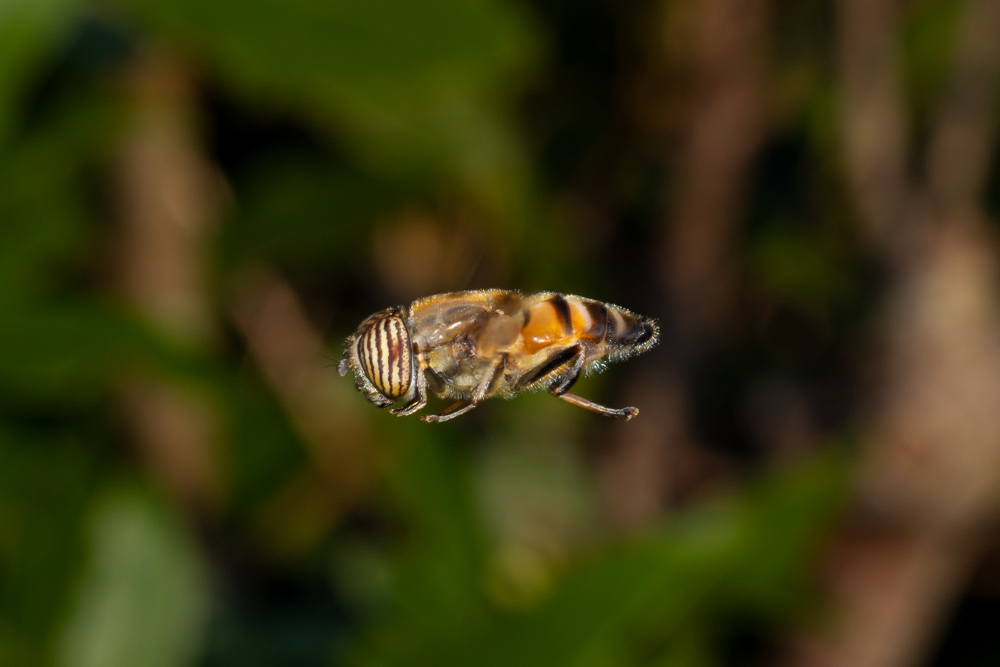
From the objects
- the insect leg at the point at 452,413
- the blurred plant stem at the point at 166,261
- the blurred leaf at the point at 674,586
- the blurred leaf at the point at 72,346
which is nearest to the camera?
the insect leg at the point at 452,413

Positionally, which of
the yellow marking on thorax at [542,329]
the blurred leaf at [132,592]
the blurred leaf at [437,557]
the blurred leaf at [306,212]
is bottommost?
the blurred leaf at [132,592]

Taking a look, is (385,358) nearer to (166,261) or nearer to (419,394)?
(419,394)

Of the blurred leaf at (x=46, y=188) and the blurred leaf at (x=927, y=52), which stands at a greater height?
the blurred leaf at (x=927, y=52)

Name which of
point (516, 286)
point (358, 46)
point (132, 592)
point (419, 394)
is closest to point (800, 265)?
point (358, 46)

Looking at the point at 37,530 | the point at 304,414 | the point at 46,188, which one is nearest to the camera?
the point at 37,530

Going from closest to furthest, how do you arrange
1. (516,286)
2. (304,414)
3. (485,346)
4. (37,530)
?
(485,346)
(516,286)
(37,530)
(304,414)

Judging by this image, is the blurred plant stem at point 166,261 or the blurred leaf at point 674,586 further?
the blurred plant stem at point 166,261

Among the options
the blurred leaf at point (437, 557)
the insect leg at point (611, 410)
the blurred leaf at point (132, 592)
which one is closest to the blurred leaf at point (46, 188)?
the blurred leaf at point (132, 592)

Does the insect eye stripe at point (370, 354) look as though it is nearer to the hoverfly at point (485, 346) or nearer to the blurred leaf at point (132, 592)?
the hoverfly at point (485, 346)
